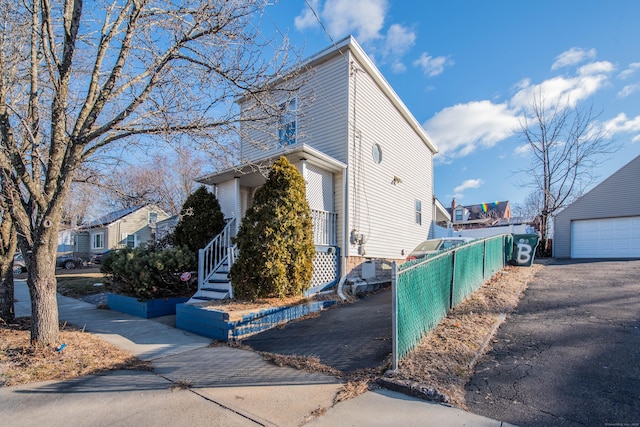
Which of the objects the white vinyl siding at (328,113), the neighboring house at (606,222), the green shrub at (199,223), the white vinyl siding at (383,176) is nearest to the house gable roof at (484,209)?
the neighboring house at (606,222)

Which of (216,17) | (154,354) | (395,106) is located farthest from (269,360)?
(395,106)

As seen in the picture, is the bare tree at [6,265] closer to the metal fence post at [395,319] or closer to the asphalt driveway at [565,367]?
the metal fence post at [395,319]

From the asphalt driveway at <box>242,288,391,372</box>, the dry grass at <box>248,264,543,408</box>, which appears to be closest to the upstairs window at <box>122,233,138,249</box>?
the asphalt driveway at <box>242,288,391,372</box>

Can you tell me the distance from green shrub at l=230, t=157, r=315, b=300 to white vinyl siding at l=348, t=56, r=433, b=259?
246cm

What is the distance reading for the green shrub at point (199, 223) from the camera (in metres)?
9.29

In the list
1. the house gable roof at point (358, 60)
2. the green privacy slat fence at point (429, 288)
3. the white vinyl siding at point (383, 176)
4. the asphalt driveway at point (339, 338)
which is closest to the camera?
the green privacy slat fence at point (429, 288)

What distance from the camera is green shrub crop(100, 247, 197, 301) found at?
7.73m

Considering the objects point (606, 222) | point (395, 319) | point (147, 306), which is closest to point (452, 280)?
point (395, 319)

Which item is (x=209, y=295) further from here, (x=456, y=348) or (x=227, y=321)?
(x=456, y=348)

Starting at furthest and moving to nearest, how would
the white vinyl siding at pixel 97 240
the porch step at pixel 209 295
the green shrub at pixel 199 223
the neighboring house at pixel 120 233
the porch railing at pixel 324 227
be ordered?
the white vinyl siding at pixel 97 240 → the neighboring house at pixel 120 233 → the green shrub at pixel 199 223 → the porch railing at pixel 324 227 → the porch step at pixel 209 295

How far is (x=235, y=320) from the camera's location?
5.57 metres

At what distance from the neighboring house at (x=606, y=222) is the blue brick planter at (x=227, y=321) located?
16.9m

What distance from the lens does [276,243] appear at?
6785 millimetres

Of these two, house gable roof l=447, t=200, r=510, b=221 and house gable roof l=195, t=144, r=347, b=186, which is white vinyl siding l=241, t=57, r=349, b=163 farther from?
house gable roof l=447, t=200, r=510, b=221
